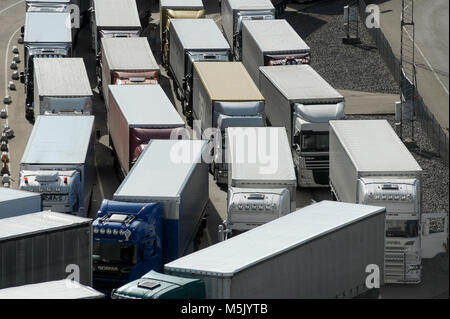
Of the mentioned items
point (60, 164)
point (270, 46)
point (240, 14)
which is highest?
point (270, 46)

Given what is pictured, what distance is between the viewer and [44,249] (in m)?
37.2

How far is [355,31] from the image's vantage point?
81625 millimetres

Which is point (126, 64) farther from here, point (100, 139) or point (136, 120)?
point (136, 120)

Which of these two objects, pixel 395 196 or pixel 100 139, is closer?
pixel 395 196

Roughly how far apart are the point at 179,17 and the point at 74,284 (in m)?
42.9

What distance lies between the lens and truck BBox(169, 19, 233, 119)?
63.8 m

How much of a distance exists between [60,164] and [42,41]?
21.4 meters

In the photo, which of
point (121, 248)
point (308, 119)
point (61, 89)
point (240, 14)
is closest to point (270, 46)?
point (240, 14)

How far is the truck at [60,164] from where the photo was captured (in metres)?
45.6

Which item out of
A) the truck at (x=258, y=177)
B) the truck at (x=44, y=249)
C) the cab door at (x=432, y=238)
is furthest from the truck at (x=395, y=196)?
the truck at (x=44, y=249)

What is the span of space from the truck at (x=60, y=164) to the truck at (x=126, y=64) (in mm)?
8359

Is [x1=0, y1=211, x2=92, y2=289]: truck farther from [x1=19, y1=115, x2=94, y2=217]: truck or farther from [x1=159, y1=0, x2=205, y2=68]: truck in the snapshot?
[x1=159, y1=0, x2=205, y2=68]: truck
